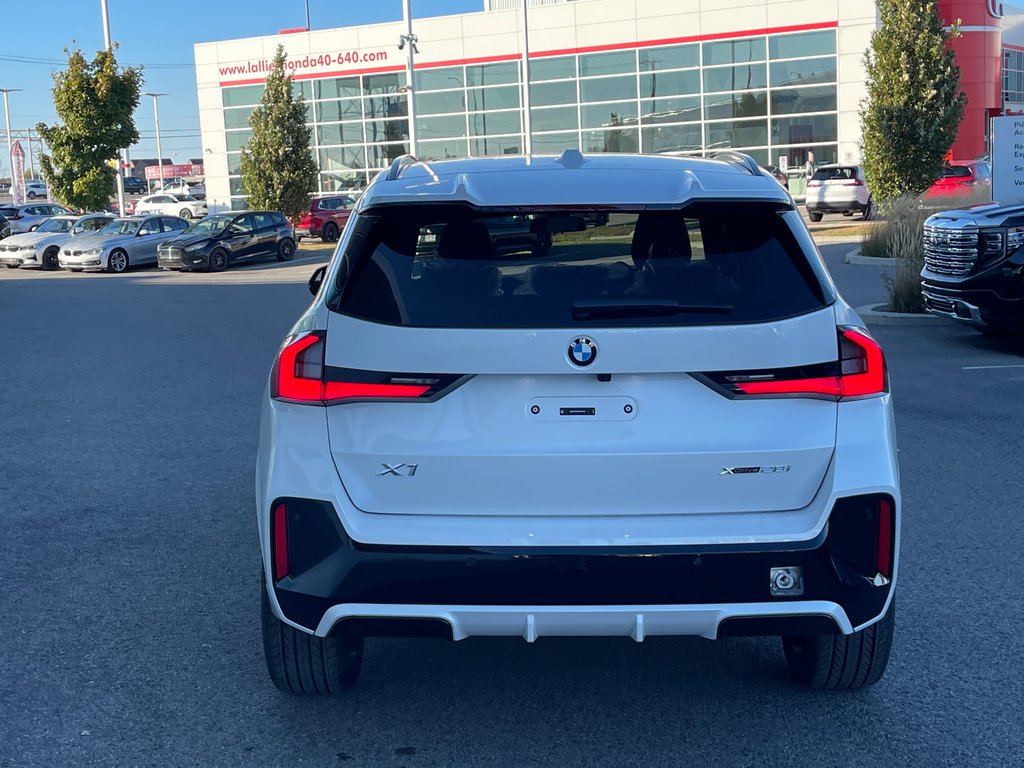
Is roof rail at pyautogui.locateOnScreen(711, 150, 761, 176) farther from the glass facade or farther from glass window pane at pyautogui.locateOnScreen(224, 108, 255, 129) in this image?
glass window pane at pyautogui.locateOnScreen(224, 108, 255, 129)

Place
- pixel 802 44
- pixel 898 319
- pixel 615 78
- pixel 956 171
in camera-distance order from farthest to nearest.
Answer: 1. pixel 615 78
2. pixel 802 44
3. pixel 956 171
4. pixel 898 319

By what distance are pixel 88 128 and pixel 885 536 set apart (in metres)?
40.6

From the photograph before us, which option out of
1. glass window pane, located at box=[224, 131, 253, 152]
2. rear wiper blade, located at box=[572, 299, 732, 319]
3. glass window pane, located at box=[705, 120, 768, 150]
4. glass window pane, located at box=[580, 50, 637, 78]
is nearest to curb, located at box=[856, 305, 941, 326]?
rear wiper blade, located at box=[572, 299, 732, 319]

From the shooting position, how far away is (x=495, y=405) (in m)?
3.33

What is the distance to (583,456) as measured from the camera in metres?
3.31

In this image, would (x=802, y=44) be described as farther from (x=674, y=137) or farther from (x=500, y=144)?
(x=500, y=144)

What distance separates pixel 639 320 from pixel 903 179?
26086 mm

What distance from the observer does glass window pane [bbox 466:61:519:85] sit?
168 ft

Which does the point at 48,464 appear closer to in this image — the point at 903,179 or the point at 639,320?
the point at 639,320

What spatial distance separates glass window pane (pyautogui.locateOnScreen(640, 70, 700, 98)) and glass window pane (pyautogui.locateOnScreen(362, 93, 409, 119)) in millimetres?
10852

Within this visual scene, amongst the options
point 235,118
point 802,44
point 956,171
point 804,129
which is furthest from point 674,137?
point 235,118

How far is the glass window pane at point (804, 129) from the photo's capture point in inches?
1847

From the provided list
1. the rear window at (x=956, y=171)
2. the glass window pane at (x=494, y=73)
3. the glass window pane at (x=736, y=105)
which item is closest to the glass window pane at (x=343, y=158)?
the glass window pane at (x=494, y=73)

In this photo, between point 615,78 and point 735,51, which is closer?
point 735,51
